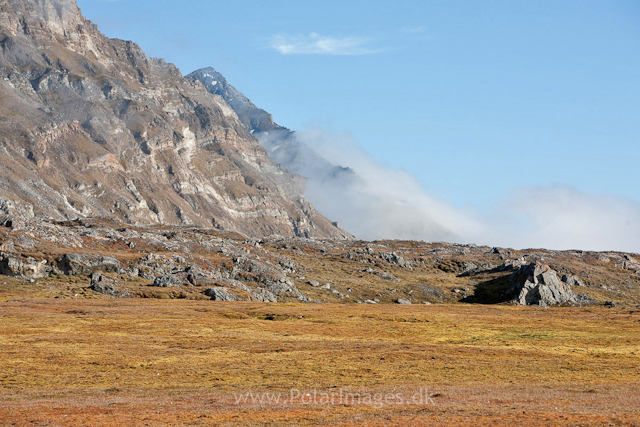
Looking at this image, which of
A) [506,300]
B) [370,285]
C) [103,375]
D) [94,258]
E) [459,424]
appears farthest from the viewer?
[370,285]

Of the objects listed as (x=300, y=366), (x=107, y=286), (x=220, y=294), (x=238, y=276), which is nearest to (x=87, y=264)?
(x=107, y=286)

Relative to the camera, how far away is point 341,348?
58.7m

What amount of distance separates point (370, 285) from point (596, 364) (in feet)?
307

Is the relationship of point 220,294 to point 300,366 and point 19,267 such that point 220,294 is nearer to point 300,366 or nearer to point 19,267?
point 19,267

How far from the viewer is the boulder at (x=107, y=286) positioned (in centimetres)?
10231

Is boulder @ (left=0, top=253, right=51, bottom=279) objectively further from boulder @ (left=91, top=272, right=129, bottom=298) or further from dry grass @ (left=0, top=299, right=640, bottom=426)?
dry grass @ (left=0, top=299, right=640, bottom=426)

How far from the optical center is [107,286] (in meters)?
103

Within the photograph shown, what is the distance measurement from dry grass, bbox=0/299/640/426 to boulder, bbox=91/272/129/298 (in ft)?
42.9

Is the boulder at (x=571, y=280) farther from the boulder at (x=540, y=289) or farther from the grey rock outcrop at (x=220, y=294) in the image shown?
the grey rock outcrop at (x=220, y=294)

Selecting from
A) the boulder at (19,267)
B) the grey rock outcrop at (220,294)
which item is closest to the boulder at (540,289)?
the grey rock outcrop at (220,294)

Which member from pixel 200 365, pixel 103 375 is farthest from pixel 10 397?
pixel 200 365

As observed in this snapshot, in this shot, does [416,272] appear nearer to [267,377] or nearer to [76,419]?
[267,377]

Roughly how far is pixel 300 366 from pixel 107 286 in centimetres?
6567

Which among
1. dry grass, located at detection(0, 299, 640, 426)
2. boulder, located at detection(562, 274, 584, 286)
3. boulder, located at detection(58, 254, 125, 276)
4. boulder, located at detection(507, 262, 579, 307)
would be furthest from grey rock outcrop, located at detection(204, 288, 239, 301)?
boulder, located at detection(562, 274, 584, 286)
